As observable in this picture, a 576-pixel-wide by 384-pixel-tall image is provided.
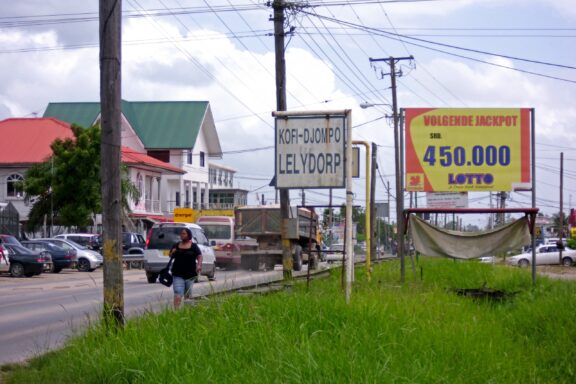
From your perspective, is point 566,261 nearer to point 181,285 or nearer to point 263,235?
point 263,235

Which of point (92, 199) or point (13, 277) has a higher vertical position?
point (92, 199)

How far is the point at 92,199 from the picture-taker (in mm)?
45188

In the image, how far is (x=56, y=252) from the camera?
35938mm

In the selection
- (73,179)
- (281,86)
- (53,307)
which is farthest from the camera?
(73,179)

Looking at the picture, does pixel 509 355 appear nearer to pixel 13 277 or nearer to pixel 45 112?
pixel 13 277

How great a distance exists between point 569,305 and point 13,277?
81.0 ft

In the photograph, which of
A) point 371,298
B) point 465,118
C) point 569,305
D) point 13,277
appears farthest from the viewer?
point 13,277

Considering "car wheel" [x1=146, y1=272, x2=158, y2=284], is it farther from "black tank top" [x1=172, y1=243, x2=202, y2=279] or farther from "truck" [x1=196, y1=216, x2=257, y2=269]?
"black tank top" [x1=172, y1=243, x2=202, y2=279]

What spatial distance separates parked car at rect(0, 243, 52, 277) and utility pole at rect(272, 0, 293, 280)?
13773 millimetres

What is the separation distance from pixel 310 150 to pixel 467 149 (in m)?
6.17

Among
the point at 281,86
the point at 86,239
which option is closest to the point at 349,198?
the point at 281,86

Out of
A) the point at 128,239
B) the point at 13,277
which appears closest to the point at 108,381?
the point at 13,277

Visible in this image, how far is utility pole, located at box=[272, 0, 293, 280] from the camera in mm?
21234

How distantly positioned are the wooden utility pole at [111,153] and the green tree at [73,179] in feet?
117
